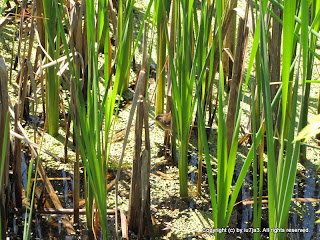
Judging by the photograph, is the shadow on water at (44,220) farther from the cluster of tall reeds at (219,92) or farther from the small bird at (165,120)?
the small bird at (165,120)

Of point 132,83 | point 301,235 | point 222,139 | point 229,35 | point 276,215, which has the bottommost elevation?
point 301,235

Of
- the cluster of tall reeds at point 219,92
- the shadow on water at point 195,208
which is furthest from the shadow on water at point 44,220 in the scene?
the cluster of tall reeds at point 219,92

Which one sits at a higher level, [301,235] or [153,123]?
[153,123]

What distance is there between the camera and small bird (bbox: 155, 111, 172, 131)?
6.22 feet

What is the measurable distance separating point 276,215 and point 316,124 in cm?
31

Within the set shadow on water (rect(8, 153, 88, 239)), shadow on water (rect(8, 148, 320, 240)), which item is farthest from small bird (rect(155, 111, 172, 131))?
shadow on water (rect(8, 153, 88, 239))

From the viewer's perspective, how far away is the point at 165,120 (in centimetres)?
191

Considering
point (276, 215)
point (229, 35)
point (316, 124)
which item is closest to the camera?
point (316, 124)

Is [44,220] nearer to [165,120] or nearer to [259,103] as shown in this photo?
[165,120]

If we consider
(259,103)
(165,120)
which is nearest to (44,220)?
(165,120)

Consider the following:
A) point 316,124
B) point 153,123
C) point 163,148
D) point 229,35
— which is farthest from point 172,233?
point 229,35

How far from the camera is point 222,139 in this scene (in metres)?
1.20

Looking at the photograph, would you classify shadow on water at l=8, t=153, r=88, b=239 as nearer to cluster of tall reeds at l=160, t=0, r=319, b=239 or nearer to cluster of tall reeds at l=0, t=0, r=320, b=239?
cluster of tall reeds at l=0, t=0, r=320, b=239

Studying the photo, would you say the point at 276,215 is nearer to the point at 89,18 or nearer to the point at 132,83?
the point at 89,18
